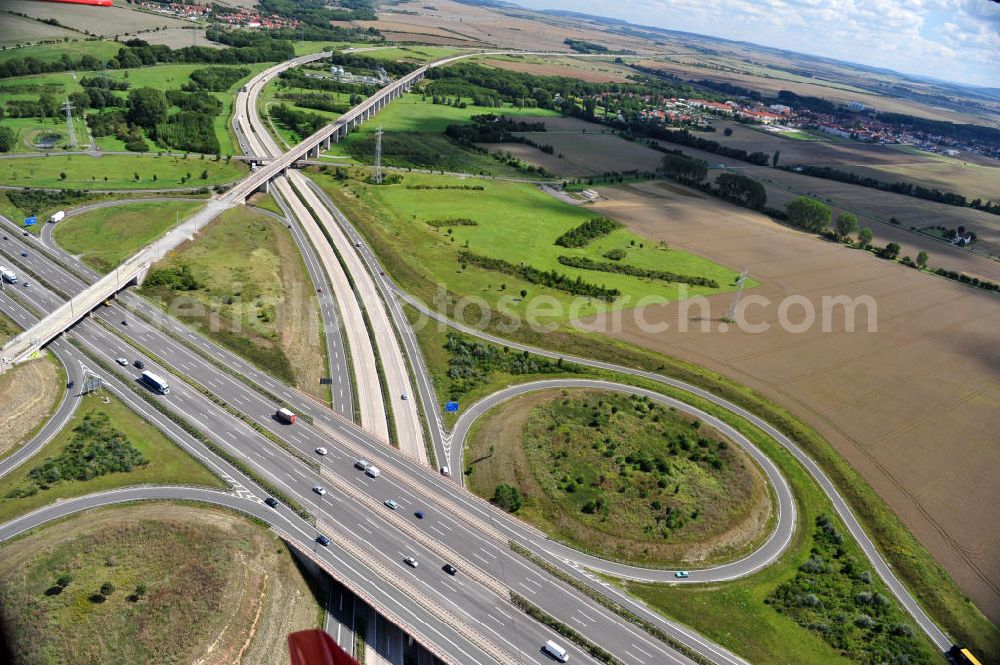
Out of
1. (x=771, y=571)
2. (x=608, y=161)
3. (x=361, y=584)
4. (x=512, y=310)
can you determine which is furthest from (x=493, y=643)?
(x=608, y=161)

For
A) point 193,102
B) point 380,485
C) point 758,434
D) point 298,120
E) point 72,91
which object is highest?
point 193,102

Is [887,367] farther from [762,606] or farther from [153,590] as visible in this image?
[153,590]

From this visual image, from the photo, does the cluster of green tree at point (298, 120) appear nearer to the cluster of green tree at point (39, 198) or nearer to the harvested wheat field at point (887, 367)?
the cluster of green tree at point (39, 198)

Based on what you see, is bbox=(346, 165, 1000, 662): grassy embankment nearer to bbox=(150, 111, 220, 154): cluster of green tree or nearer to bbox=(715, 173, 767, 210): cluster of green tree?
bbox=(150, 111, 220, 154): cluster of green tree

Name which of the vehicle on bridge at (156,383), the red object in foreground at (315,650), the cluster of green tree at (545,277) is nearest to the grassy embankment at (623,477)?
the cluster of green tree at (545,277)

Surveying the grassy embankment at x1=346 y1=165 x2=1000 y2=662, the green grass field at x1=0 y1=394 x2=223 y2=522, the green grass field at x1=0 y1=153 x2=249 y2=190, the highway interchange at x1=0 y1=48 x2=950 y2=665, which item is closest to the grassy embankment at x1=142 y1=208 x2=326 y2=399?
the highway interchange at x1=0 y1=48 x2=950 y2=665

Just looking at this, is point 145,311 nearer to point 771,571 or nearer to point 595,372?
point 595,372

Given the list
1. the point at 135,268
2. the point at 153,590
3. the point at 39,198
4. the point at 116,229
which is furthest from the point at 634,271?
the point at 39,198
